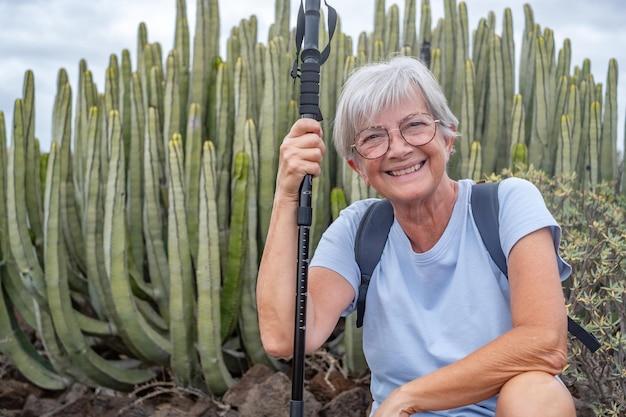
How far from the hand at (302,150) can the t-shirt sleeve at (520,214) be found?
0.59m

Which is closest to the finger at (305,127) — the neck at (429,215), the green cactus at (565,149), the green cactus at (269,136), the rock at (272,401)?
the neck at (429,215)

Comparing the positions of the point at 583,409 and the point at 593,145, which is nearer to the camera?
the point at 583,409

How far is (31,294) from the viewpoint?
611 cm

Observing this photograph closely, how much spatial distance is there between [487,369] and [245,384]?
2.81 metres

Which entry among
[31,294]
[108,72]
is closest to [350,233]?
[31,294]

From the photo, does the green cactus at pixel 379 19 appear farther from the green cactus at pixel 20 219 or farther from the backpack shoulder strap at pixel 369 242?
the backpack shoulder strap at pixel 369 242

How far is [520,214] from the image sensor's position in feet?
9.20

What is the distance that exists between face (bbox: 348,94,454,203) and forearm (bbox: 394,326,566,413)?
21.1 inches

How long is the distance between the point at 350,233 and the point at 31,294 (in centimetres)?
355

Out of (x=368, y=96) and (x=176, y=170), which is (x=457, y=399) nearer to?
(x=368, y=96)

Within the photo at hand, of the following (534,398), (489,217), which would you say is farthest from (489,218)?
(534,398)

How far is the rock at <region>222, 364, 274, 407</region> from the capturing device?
206 inches

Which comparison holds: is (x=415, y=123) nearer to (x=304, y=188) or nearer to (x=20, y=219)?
(x=304, y=188)

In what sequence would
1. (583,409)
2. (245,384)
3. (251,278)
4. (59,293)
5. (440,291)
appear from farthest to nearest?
1. (59,293)
2. (251,278)
3. (245,384)
4. (583,409)
5. (440,291)
